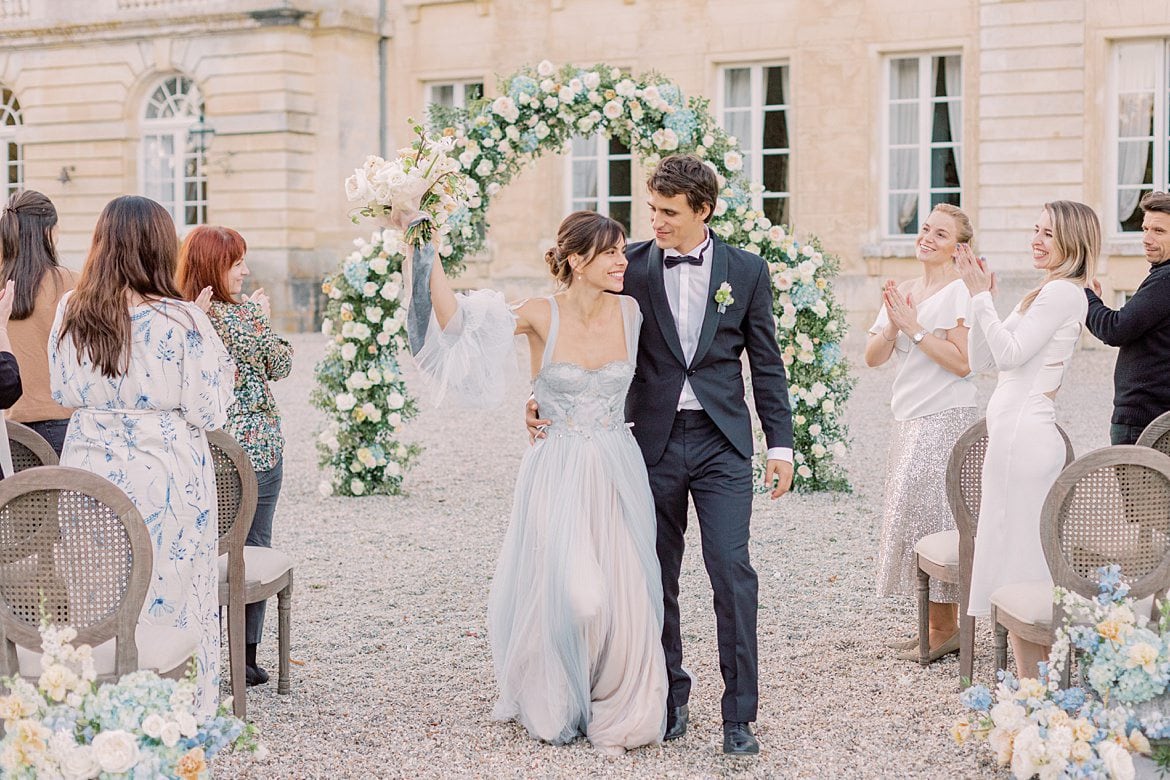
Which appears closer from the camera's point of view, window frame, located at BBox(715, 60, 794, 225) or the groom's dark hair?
the groom's dark hair

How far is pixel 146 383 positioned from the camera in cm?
395

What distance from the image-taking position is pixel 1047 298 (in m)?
4.56

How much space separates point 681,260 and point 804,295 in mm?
4513

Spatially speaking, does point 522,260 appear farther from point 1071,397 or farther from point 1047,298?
point 1047,298

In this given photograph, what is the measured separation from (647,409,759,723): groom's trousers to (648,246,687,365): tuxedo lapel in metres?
0.20

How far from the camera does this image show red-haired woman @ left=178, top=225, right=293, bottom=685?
16.4ft

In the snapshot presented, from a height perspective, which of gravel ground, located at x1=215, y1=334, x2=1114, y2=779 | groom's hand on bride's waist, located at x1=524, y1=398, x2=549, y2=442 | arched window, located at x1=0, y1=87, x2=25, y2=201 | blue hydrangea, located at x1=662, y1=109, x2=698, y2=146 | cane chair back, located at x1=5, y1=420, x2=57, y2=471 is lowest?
gravel ground, located at x1=215, y1=334, x2=1114, y2=779

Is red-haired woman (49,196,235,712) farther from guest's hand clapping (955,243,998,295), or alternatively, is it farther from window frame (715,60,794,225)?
window frame (715,60,794,225)

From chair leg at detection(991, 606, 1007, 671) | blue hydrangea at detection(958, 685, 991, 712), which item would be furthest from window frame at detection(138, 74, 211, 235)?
blue hydrangea at detection(958, 685, 991, 712)

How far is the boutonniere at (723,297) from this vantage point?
4.26 m

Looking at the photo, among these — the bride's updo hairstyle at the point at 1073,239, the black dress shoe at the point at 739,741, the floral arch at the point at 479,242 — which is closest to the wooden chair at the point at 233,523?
the black dress shoe at the point at 739,741

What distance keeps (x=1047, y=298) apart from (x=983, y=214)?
535 inches

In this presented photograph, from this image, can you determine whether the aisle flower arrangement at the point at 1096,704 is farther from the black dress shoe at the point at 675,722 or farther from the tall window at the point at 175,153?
the tall window at the point at 175,153

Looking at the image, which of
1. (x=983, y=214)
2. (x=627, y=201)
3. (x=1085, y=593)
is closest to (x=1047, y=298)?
(x=1085, y=593)
